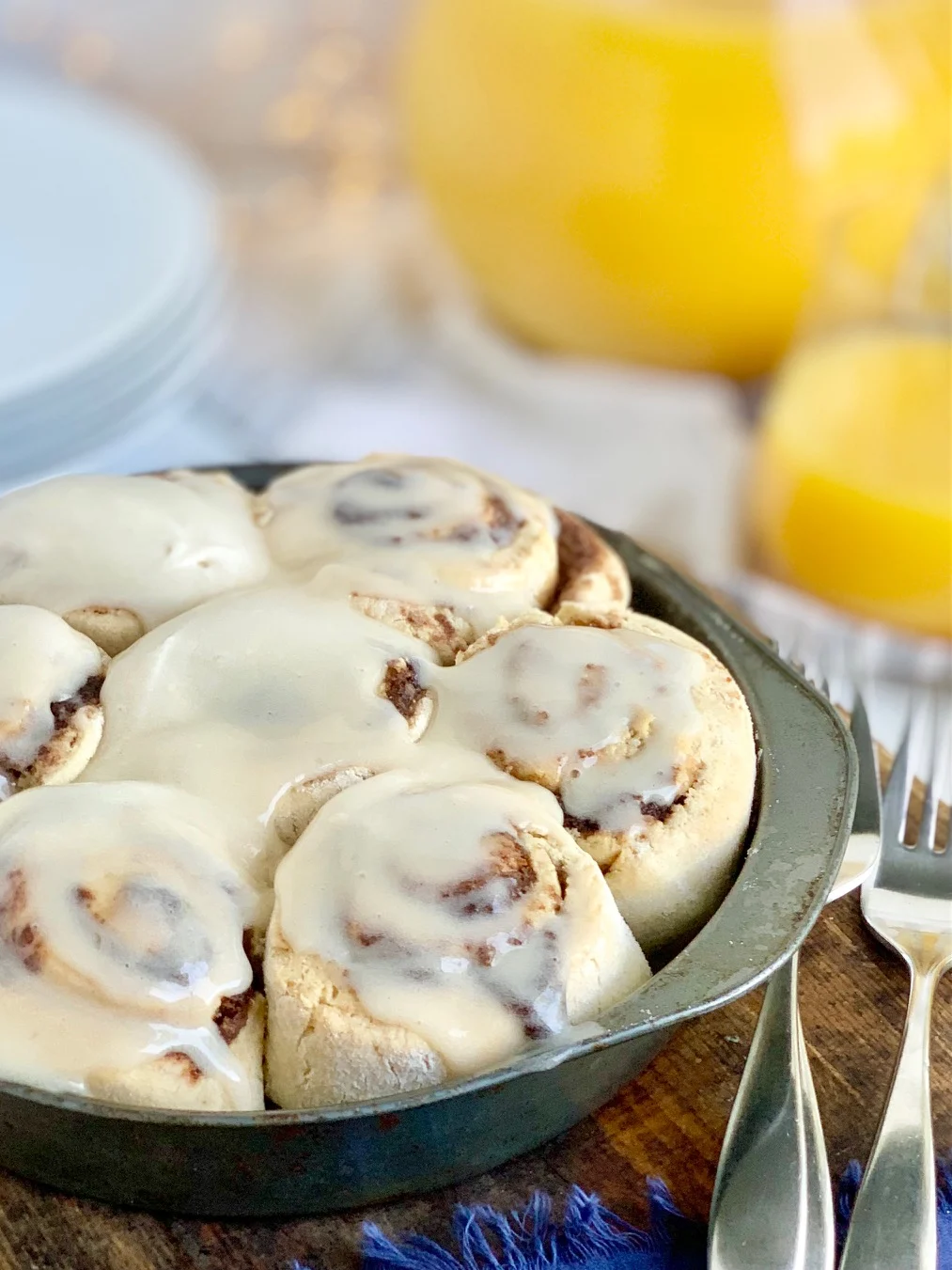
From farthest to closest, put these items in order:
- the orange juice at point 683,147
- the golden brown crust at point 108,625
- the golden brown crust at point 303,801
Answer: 1. the orange juice at point 683,147
2. the golden brown crust at point 108,625
3. the golden brown crust at point 303,801

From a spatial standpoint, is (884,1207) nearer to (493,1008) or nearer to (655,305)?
(493,1008)

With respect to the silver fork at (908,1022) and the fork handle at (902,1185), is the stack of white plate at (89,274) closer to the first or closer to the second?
the silver fork at (908,1022)

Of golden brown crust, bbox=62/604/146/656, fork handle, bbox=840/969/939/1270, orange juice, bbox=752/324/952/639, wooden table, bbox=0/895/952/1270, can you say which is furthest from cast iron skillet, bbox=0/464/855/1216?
orange juice, bbox=752/324/952/639

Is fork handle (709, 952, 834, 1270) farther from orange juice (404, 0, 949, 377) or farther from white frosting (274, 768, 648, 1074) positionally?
orange juice (404, 0, 949, 377)

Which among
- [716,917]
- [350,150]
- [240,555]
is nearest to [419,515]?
[240,555]

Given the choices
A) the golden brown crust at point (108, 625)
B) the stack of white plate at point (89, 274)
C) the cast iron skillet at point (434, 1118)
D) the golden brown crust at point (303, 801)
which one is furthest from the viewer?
the stack of white plate at point (89, 274)

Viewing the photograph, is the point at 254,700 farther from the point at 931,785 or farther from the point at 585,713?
the point at 931,785

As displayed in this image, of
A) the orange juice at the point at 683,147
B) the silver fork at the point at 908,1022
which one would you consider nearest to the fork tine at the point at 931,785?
the silver fork at the point at 908,1022
